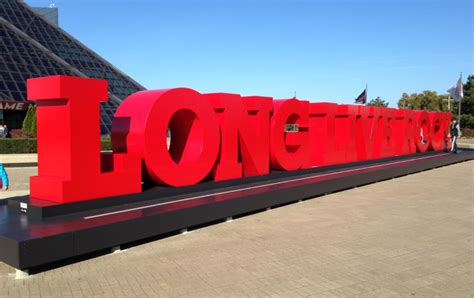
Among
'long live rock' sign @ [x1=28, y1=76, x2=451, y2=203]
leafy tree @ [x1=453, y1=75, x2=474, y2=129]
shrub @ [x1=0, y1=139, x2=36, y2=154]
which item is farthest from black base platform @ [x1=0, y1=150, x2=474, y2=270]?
leafy tree @ [x1=453, y1=75, x2=474, y2=129]

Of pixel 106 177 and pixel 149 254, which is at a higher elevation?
pixel 106 177

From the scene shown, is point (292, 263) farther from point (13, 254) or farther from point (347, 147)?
point (347, 147)

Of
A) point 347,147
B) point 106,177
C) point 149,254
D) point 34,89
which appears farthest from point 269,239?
point 347,147

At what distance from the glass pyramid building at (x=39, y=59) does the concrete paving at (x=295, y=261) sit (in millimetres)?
29379

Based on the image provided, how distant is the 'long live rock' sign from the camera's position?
6574 mm

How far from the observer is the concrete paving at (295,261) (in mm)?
4754

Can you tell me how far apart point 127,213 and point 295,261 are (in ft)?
9.32

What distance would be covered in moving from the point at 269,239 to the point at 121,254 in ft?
7.99

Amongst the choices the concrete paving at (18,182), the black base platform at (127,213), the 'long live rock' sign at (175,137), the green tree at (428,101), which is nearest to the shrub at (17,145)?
the concrete paving at (18,182)

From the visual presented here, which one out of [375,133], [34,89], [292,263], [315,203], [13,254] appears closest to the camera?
[13,254]

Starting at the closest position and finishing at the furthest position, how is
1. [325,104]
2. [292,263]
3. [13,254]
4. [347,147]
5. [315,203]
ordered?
[13,254] < [292,263] < [315,203] < [325,104] < [347,147]

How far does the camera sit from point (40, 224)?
19.1 ft

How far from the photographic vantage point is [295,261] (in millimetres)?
5723

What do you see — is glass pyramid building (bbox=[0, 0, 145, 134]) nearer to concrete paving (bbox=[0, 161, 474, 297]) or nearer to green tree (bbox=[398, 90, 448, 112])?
concrete paving (bbox=[0, 161, 474, 297])
